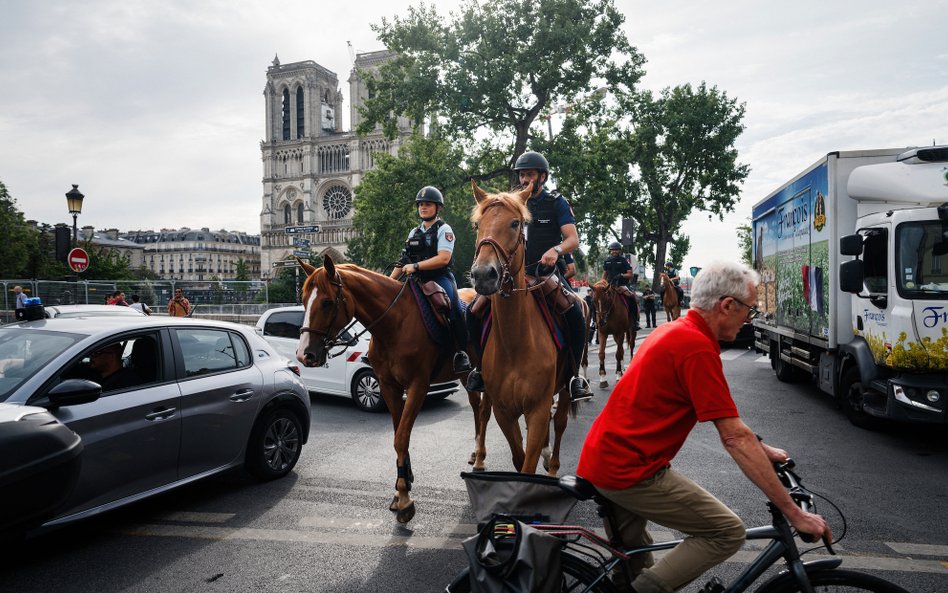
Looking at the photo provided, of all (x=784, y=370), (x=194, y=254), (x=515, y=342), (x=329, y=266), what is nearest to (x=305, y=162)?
(x=194, y=254)

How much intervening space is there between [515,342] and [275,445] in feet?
9.73

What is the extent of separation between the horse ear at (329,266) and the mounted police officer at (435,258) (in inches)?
27.4

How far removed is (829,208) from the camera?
8242 mm

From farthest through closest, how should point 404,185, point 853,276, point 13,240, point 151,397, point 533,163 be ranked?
point 13,240
point 404,185
point 853,276
point 533,163
point 151,397

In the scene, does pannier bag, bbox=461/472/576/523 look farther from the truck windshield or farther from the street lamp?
the street lamp

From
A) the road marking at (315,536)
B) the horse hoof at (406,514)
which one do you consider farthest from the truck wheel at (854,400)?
the horse hoof at (406,514)

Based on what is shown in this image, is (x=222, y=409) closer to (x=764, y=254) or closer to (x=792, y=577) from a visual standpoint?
(x=792, y=577)

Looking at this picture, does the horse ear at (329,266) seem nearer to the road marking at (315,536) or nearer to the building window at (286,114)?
the road marking at (315,536)

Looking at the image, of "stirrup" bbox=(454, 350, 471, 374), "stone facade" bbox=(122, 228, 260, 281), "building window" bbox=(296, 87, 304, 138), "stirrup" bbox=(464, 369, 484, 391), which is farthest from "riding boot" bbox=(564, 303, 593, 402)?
"stone facade" bbox=(122, 228, 260, 281)

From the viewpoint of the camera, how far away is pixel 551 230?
5625mm

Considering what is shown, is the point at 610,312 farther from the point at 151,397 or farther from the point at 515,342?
the point at 151,397

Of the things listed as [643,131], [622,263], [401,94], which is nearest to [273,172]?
[643,131]

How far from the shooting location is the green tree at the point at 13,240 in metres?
47.8

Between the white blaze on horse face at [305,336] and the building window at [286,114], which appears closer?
the white blaze on horse face at [305,336]
